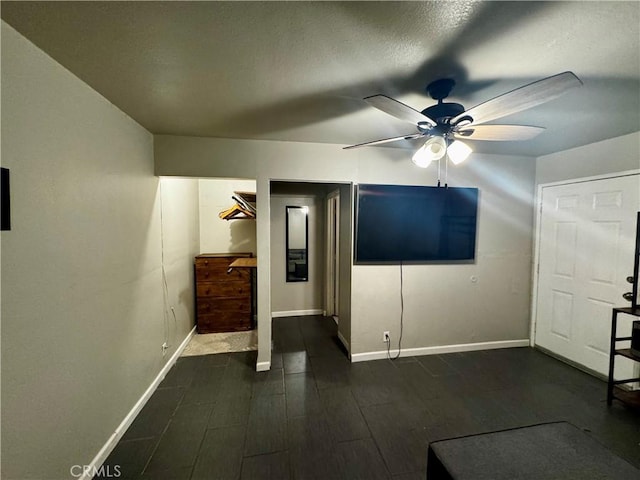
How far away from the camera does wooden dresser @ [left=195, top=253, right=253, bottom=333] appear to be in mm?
3586

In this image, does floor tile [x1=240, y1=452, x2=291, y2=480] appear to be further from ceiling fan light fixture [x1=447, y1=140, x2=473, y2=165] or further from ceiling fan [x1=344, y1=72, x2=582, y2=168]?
ceiling fan light fixture [x1=447, y1=140, x2=473, y2=165]

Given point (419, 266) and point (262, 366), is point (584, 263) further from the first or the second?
point (262, 366)

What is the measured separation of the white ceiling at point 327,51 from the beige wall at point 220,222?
212 centimetres

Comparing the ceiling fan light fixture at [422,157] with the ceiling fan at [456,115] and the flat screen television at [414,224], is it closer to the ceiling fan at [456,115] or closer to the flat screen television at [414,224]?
the ceiling fan at [456,115]

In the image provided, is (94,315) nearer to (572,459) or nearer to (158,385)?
(158,385)

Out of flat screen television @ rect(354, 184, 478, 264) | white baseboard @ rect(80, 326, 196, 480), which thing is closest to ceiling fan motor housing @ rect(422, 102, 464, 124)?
flat screen television @ rect(354, 184, 478, 264)

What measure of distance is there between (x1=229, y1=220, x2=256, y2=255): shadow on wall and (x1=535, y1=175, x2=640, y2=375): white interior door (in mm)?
4042

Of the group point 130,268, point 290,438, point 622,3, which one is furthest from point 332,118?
point 290,438

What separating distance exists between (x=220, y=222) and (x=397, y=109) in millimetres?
3452

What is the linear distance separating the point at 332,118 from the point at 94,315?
214 centimetres

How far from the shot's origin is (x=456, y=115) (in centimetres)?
150

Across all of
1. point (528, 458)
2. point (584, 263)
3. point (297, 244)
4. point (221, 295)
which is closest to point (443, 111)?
point (528, 458)

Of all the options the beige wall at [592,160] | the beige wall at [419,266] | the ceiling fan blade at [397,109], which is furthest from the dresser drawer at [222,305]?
the beige wall at [592,160]

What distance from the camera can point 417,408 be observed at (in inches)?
85.2
